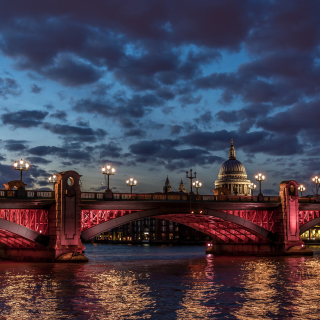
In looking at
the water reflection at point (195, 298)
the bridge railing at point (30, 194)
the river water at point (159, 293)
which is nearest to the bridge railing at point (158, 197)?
the bridge railing at point (30, 194)

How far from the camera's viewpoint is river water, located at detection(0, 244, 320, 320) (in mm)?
30500

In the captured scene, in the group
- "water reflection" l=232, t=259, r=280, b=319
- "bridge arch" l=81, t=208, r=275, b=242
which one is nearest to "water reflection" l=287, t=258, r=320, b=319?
"water reflection" l=232, t=259, r=280, b=319

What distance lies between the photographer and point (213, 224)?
84.7 meters

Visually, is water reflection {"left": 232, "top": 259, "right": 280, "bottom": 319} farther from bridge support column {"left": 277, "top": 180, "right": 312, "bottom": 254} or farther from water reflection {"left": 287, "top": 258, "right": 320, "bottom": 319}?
bridge support column {"left": 277, "top": 180, "right": 312, "bottom": 254}

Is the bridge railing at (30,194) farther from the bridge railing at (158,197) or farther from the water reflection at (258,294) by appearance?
the water reflection at (258,294)

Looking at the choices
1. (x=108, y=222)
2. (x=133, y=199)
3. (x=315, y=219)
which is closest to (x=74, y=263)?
(x=108, y=222)

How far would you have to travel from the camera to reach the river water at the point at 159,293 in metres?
30.5

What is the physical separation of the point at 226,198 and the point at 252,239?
28.9ft

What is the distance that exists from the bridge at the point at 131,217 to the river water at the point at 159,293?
6.15 metres

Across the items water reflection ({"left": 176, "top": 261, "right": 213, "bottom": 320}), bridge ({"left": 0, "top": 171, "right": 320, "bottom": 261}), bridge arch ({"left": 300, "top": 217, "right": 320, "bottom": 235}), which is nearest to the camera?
water reflection ({"left": 176, "top": 261, "right": 213, "bottom": 320})

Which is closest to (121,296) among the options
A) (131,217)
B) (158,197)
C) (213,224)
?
(131,217)

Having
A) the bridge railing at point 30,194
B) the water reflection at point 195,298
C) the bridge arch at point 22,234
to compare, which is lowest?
the water reflection at point 195,298

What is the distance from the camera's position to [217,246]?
90500mm

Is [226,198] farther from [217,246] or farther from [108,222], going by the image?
[108,222]
